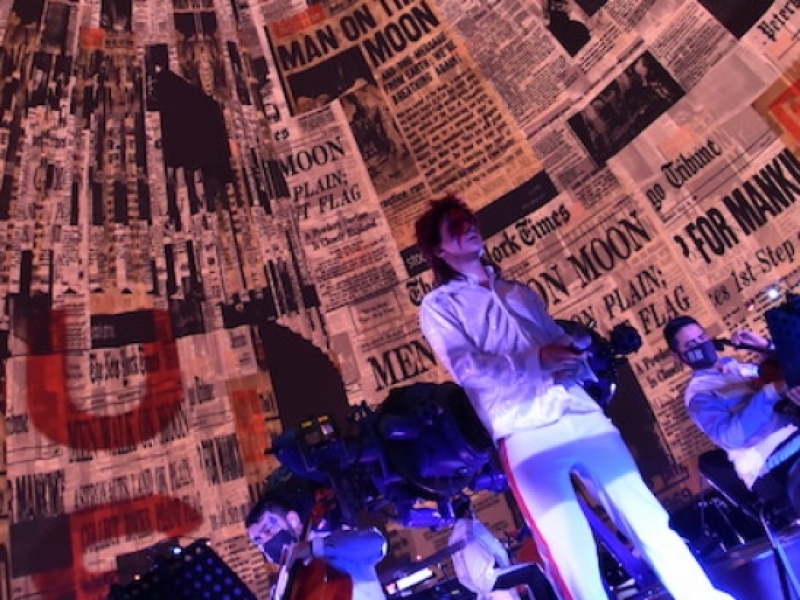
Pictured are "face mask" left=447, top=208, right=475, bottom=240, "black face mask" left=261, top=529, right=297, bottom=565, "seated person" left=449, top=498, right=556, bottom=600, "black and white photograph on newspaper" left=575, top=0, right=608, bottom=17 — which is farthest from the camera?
"black and white photograph on newspaper" left=575, top=0, right=608, bottom=17

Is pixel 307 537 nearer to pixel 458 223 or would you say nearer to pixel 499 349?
pixel 499 349

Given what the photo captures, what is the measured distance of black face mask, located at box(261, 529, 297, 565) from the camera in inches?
107

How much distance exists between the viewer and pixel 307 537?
2.49 m

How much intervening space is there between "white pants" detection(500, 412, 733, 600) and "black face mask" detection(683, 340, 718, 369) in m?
0.82

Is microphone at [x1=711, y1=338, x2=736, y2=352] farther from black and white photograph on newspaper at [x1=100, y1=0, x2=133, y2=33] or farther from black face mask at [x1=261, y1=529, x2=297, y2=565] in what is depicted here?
black and white photograph on newspaper at [x1=100, y1=0, x2=133, y2=33]

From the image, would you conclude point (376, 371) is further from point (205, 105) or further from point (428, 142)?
point (205, 105)

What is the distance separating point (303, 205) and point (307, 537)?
315 centimetres

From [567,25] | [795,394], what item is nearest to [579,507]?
[795,394]

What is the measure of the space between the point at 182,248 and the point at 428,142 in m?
1.81

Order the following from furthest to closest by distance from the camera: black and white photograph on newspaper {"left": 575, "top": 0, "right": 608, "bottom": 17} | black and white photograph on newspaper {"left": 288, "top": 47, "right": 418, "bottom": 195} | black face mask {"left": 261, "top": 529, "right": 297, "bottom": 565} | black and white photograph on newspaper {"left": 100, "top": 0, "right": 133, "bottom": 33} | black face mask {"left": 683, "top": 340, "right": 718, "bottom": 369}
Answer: black and white photograph on newspaper {"left": 100, "top": 0, "right": 133, "bottom": 33}, black and white photograph on newspaper {"left": 288, "top": 47, "right": 418, "bottom": 195}, black and white photograph on newspaper {"left": 575, "top": 0, "right": 608, "bottom": 17}, black face mask {"left": 261, "top": 529, "right": 297, "bottom": 565}, black face mask {"left": 683, "top": 340, "right": 718, "bottom": 369}

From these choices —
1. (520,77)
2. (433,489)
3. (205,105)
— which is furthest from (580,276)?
(205,105)

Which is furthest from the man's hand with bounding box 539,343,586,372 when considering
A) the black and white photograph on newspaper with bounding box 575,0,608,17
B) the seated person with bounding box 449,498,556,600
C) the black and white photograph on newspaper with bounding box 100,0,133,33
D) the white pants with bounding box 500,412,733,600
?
the black and white photograph on newspaper with bounding box 100,0,133,33

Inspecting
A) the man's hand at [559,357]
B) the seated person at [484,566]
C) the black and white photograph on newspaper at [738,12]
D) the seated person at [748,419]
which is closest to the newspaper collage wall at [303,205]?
the black and white photograph on newspaper at [738,12]

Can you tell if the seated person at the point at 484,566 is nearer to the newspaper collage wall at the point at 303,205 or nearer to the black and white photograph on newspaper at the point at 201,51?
the newspaper collage wall at the point at 303,205
